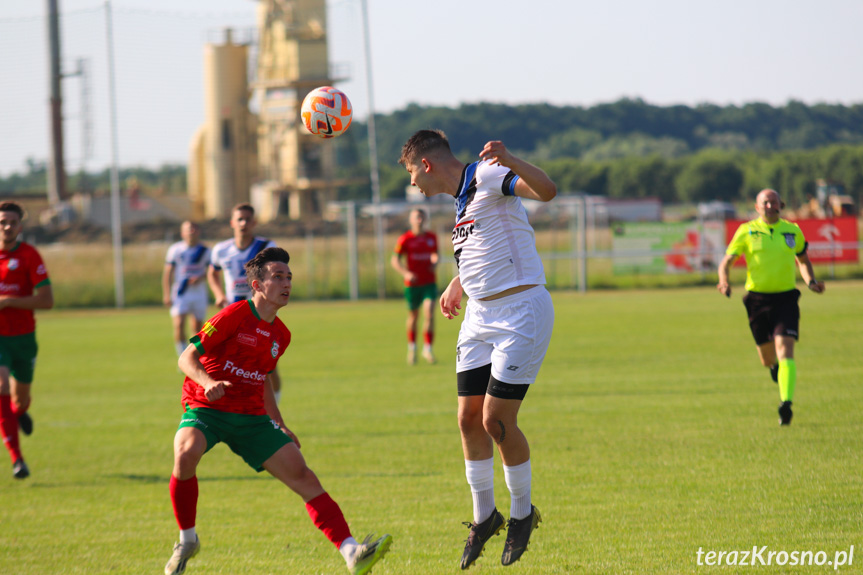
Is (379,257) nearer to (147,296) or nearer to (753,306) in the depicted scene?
(147,296)

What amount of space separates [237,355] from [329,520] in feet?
3.31

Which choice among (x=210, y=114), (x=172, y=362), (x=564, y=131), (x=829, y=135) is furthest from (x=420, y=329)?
(x=564, y=131)

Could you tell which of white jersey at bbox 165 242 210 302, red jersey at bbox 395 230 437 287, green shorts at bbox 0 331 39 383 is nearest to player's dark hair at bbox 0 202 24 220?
green shorts at bbox 0 331 39 383

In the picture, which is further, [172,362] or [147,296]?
[147,296]

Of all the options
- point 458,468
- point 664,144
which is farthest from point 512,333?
point 664,144

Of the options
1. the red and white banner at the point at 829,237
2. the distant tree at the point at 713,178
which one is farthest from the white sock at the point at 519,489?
the distant tree at the point at 713,178

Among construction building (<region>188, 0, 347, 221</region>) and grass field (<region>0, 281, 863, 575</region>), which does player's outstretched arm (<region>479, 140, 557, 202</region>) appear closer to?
grass field (<region>0, 281, 863, 575</region>)

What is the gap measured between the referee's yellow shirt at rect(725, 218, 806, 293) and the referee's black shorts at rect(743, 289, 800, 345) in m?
0.07

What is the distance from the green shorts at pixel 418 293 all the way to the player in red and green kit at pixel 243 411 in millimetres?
10053

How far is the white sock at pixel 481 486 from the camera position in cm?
516

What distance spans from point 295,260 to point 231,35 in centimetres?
1167

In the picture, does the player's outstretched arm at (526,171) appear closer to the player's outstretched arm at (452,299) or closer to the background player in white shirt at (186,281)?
the player's outstretched arm at (452,299)

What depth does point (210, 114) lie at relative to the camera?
1708 inches

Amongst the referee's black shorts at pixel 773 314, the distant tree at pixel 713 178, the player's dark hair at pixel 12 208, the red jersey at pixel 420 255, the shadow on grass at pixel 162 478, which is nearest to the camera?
the player's dark hair at pixel 12 208
